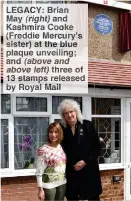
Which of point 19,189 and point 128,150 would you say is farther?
point 128,150

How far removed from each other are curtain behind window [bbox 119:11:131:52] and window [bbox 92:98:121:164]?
1288 millimetres

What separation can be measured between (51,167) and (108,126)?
11.6 ft

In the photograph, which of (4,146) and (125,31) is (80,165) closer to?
(4,146)

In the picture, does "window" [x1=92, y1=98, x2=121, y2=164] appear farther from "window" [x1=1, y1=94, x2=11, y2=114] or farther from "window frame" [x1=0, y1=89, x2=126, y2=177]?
"window" [x1=1, y1=94, x2=11, y2=114]

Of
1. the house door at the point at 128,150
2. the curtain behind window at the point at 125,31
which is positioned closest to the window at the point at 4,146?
the house door at the point at 128,150

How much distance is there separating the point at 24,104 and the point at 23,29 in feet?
5.04

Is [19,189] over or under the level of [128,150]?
under

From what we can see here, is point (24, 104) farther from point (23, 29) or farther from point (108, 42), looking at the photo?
point (108, 42)

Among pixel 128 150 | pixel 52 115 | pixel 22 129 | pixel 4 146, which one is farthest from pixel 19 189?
pixel 128 150

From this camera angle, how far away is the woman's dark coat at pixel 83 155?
4430 millimetres

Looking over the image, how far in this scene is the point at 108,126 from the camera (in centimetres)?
757

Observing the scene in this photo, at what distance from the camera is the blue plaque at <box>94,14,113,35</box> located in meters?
7.55

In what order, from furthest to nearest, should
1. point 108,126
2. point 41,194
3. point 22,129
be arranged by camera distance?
1. point 108,126
2. point 22,129
3. point 41,194

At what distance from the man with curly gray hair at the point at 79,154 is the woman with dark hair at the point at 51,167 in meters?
0.17
